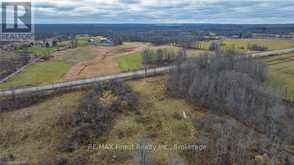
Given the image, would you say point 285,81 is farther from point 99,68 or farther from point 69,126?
point 69,126

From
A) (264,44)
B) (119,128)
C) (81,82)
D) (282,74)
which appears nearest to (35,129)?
(119,128)

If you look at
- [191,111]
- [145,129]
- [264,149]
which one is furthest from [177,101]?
[264,149]

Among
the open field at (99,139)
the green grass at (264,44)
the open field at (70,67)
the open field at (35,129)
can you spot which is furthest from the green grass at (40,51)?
the green grass at (264,44)

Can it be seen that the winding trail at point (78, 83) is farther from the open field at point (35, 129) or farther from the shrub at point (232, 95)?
the shrub at point (232, 95)

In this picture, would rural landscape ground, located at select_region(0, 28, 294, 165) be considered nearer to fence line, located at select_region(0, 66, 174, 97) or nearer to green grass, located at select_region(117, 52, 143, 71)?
fence line, located at select_region(0, 66, 174, 97)

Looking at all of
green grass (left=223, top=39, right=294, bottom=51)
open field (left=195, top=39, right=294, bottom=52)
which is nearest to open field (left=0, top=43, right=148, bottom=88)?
open field (left=195, top=39, right=294, bottom=52)

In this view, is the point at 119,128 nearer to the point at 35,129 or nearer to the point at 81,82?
the point at 35,129

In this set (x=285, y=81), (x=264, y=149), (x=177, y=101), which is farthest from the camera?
(x=285, y=81)
